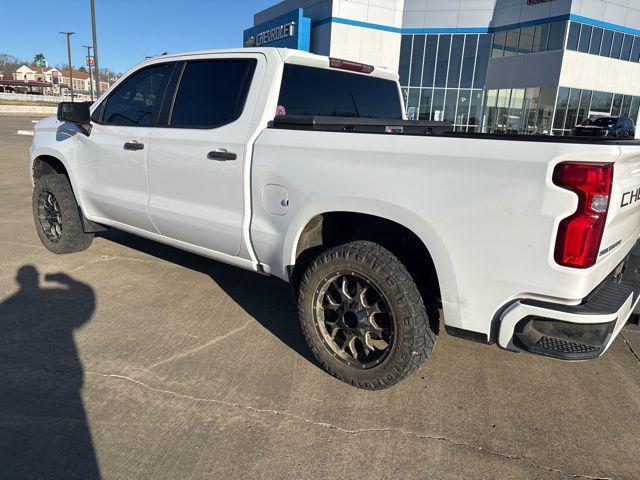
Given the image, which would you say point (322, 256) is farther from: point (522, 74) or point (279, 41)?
point (279, 41)

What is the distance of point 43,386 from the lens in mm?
2812

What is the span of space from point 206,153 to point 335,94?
1.15 metres

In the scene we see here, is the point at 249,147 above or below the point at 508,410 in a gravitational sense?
above

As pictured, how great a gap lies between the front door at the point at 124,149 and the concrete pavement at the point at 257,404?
83 cm

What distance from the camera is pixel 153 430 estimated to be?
251cm

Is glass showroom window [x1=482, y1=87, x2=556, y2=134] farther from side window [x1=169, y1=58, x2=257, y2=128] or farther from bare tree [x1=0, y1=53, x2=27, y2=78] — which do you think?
bare tree [x1=0, y1=53, x2=27, y2=78]

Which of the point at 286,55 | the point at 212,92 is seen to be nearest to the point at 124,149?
the point at 212,92

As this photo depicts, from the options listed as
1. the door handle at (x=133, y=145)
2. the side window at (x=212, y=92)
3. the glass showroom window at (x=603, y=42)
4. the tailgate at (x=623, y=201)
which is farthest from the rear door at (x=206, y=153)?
the glass showroom window at (x=603, y=42)

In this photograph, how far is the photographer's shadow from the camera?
2254 millimetres

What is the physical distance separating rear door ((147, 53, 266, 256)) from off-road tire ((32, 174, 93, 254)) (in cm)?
146

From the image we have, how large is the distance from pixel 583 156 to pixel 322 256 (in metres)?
1.45

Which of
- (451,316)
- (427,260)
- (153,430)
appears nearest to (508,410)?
(451,316)

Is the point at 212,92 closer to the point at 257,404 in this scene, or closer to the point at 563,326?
the point at 257,404

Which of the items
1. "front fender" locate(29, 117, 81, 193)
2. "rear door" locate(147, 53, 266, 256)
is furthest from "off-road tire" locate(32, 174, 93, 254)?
"rear door" locate(147, 53, 266, 256)
